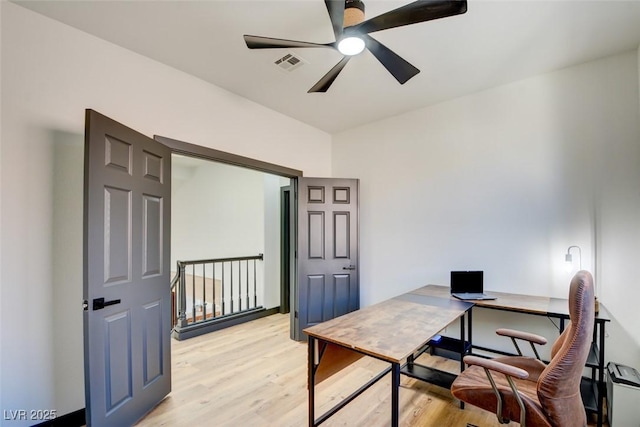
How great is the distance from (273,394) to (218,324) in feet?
6.47

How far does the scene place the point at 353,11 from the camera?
5.98 feet

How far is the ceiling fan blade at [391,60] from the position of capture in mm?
1893

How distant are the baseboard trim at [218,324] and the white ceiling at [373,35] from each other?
313cm

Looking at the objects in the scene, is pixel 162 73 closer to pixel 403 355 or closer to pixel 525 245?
pixel 403 355

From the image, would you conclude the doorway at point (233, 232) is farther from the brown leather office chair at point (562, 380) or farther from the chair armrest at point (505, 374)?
the brown leather office chair at point (562, 380)

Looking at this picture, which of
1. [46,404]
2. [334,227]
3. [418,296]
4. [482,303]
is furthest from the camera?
[334,227]

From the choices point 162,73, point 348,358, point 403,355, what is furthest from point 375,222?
point 162,73

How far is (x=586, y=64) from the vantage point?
2689 mm

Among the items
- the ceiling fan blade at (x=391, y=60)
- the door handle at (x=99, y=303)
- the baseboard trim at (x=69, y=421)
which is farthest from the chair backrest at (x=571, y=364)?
the baseboard trim at (x=69, y=421)

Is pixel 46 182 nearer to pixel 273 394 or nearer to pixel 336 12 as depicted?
pixel 336 12

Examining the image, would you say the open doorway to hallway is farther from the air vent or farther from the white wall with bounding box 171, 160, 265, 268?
the air vent

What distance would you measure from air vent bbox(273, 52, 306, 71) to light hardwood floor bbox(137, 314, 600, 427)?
2959mm

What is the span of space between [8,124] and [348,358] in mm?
2779

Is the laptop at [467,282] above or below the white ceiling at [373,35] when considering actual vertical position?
below
